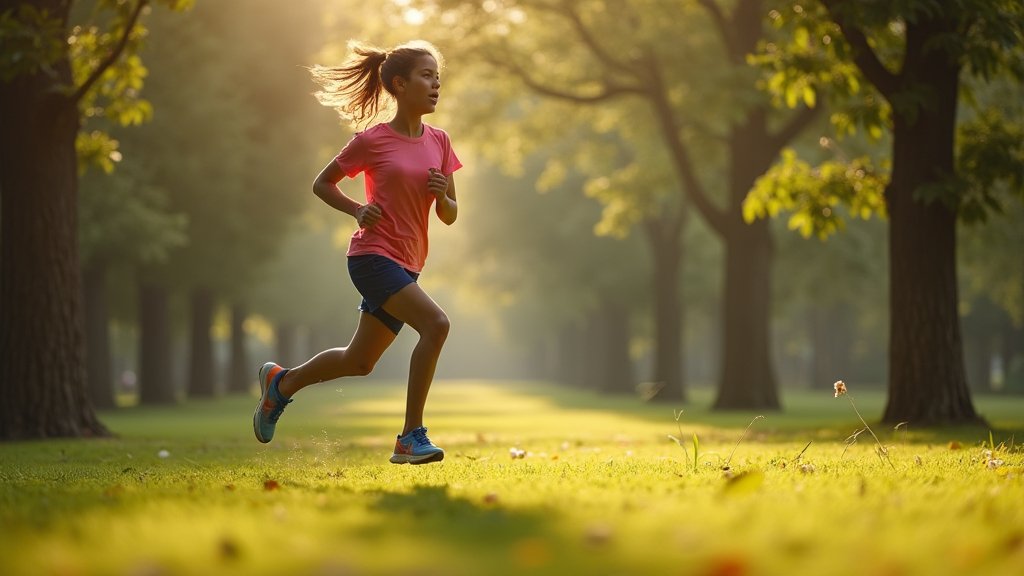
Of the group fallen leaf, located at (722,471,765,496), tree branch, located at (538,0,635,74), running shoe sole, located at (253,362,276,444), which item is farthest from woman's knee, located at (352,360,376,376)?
tree branch, located at (538,0,635,74)

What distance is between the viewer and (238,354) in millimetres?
44906

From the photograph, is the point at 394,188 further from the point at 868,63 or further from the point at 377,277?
the point at 868,63

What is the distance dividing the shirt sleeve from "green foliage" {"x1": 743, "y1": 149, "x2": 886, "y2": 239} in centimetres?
690

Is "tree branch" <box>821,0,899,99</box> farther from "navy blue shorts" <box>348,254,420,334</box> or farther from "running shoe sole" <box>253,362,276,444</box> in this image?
"running shoe sole" <box>253,362,276,444</box>

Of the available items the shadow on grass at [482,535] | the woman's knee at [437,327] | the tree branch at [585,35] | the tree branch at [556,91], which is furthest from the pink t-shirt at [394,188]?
the tree branch at [556,91]

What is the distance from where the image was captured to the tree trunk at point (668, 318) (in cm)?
3394

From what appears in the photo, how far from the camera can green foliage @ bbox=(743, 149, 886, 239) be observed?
13.1 metres

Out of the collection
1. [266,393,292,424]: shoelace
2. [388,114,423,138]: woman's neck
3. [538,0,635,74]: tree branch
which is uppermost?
[538,0,635,74]: tree branch

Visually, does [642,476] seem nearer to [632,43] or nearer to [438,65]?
[438,65]

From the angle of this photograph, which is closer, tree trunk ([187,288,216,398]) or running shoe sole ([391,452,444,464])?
running shoe sole ([391,452,444,464])

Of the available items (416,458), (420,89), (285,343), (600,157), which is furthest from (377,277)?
(285,343)

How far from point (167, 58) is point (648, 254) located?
20.8 m

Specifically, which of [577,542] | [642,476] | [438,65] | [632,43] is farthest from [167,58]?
[577,542]

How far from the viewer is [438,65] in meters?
7.40
